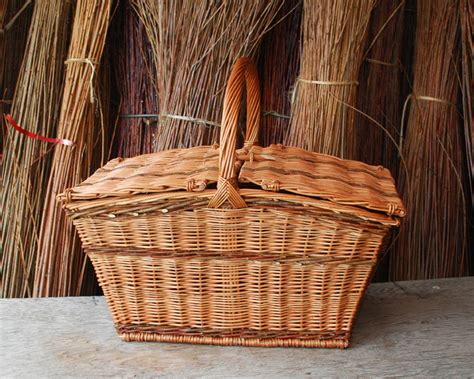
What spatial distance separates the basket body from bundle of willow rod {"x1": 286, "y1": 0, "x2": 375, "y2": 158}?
606 mm

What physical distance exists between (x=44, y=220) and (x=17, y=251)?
0.13 m

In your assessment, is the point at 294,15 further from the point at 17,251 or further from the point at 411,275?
the point at 17,251

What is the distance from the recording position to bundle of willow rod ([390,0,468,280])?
193cm

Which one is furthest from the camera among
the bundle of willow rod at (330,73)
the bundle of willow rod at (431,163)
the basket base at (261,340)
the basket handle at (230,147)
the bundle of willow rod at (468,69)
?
the bundle of willow rod at (431,163)

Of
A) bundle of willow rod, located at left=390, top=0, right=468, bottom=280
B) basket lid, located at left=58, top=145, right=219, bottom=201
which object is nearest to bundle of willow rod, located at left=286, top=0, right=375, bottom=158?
bundle of willow rod, located at left=390, top=0, right=468, bottom=280

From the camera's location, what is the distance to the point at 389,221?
1147 mm

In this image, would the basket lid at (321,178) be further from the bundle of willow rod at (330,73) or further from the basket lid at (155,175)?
the bundle of willow rod at (330,73)

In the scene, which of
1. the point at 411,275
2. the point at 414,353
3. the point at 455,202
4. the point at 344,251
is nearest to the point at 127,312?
the point at 344,251

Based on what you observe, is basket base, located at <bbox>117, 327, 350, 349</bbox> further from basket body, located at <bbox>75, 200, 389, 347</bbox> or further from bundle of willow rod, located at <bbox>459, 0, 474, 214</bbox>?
bundle of willow rod, located at <bbox>459, 0, 474, 214</bbox>

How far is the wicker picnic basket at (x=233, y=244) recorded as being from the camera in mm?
1146

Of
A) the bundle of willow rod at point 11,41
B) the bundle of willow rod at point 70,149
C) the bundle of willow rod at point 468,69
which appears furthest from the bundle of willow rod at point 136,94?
the bundle of willow rod at point 468,69

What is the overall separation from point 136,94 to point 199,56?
0.33 meters

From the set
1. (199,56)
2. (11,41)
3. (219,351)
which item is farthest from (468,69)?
(11,41)

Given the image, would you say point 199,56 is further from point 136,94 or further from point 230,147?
point 230,147
